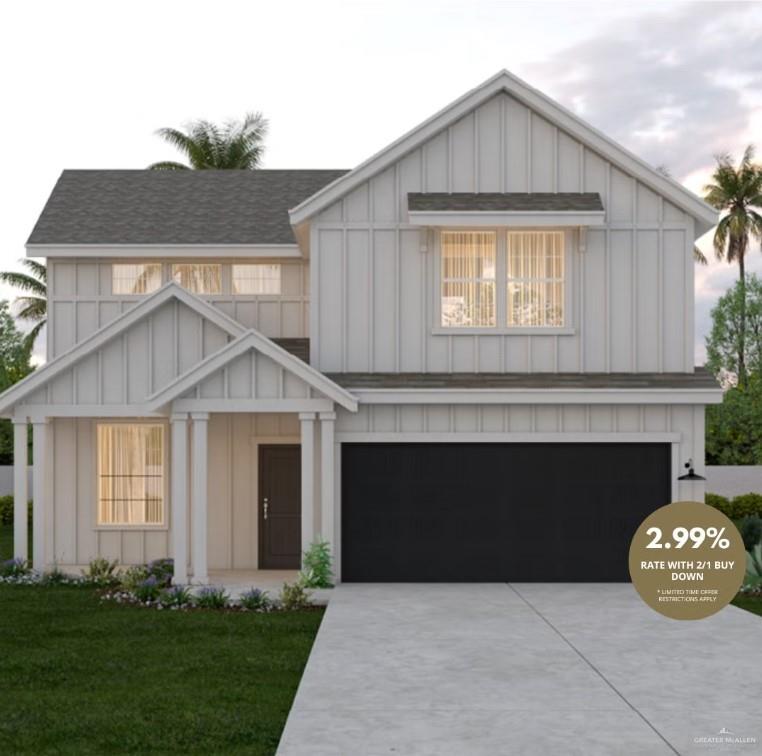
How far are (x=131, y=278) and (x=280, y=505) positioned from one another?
5.33 metres

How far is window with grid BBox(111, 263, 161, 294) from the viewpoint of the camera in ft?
69.7

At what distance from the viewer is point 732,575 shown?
15.1 m

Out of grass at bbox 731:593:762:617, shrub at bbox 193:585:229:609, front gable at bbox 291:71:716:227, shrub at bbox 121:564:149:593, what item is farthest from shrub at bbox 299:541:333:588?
grass at bbox 731:593:762:617

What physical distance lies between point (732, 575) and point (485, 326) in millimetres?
5610

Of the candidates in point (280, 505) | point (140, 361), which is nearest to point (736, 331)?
point (280, 505)

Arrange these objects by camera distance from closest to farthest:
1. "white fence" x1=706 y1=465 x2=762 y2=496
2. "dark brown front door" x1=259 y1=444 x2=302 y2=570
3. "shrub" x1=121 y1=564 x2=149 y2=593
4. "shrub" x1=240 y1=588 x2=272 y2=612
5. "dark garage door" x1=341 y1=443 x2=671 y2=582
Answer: "shrub" x1=240 y1=588 x2=272 y2=612 < "shrub" x1=121 y1=564 x2=149 y2=593 < "dark garage door" x1=341 y1=443 x2=671 y2=582 < "dark brown front door" x1=259 y1=444 x2=302 y2=570 < "white fence" x1=706 y1=465 x2=762 y2=496

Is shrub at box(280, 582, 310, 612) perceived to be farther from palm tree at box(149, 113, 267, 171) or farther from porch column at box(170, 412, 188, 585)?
palm tree at box(149, 113, 267, 171)

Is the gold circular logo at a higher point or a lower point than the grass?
higher

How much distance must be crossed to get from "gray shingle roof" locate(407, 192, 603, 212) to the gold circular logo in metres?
5.02

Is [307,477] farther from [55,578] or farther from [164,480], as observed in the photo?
[55,578]

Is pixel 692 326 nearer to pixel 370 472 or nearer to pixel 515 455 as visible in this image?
pixel 515 455

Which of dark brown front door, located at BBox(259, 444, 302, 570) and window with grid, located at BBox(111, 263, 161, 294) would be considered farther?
window with grid, located at BBox(111, 263, 161, 294)

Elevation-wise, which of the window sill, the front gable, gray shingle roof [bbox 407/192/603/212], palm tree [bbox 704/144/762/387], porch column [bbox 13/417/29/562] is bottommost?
porch column [bbox 13/417/29/562]

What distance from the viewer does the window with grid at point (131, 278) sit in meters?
21.2
